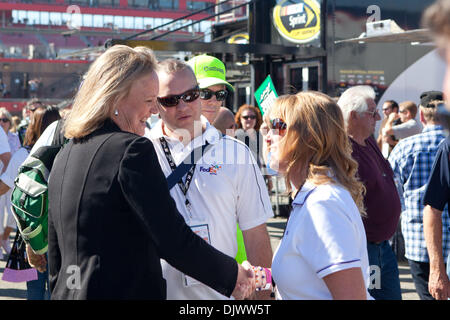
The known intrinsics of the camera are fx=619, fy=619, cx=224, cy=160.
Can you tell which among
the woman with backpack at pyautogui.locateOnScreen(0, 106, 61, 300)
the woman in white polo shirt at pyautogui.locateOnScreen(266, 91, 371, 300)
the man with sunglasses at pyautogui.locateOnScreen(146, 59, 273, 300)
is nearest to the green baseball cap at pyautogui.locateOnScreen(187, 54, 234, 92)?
the man with sunglasses at pyautogui.locateOnScreen(146, 59, 273, 300)

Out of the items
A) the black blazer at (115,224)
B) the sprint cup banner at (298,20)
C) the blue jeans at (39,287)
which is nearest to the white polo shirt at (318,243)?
the black blazer at (115,224)

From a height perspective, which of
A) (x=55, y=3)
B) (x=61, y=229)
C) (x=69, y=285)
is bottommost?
(x=69, y=285)

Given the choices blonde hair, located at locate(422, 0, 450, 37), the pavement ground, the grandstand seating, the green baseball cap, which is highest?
the grandstand seating

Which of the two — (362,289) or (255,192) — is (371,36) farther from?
(362,289)

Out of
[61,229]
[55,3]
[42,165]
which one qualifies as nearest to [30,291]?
Result: [42,165]

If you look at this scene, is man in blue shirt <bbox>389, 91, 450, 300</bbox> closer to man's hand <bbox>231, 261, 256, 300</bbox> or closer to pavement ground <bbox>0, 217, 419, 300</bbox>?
pavement ground <bbox>0, 217, 419, 300</bbox>

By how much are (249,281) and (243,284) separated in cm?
5

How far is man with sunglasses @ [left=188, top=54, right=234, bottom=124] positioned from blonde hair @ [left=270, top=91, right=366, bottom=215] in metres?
1.33

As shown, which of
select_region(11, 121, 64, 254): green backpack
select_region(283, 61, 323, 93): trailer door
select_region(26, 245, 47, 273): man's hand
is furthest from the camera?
select_region(283, 61, 323, 93): trailer door

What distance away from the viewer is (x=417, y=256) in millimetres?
4445

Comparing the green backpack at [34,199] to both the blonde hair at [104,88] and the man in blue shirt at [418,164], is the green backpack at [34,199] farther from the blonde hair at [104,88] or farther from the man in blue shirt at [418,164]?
the man in blue shirt at [418,164]

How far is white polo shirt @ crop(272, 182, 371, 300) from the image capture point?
6.77 feet

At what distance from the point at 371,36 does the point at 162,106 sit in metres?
5.36

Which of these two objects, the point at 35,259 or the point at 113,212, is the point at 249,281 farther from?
the point at 35,259
